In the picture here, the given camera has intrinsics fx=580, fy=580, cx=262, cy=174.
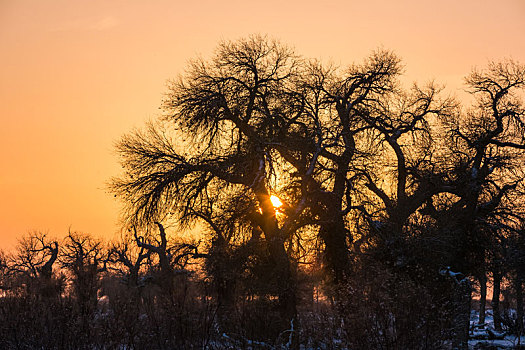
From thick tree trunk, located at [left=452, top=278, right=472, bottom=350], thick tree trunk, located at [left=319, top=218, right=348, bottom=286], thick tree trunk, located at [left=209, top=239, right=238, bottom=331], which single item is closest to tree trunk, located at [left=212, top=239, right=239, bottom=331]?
thick tree trunk, located at [left=209, top=239, right=238, bottom=331]

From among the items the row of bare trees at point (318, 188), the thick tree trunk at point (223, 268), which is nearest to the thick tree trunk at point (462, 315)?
the row of bare trees at point (318, 188)

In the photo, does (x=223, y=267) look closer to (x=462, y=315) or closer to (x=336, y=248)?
(x=336, y=248)

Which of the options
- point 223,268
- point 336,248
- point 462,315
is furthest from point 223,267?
point 462,315

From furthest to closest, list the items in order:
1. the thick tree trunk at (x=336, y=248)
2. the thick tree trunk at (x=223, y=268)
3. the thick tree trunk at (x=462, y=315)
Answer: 1. the thick tree trunk at (x=336, y=248)
2. the thick tree trunk at (x=223, y=268)
3. the thick tree trunk at (x=462, y=315)

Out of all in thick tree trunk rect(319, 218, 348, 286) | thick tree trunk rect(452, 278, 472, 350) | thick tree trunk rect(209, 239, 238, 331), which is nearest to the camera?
thick tree trunk rect(452, 278, 472, 350)

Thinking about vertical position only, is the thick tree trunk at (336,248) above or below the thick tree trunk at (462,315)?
above

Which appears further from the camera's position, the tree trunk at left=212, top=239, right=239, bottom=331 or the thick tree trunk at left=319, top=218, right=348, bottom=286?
the thick tree trunk at left=319, top=218, right=348, bottom=286

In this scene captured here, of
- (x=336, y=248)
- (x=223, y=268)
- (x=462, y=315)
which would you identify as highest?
(x=336, y=248)

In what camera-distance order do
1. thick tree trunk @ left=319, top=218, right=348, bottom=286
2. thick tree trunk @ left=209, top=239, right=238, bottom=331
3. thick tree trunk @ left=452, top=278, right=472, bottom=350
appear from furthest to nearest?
thick tree trunk @ left=319, top=218, right=348, bottom=286
thick tree trunk @ left=209, top=239, right=238, bottom=331
thick tree trunk @ left=452, top=278, right=472, bottom=350

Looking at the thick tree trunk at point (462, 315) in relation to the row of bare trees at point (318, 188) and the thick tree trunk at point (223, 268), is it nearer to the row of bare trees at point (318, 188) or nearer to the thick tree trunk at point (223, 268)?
the row of bare trees at point (318, 188)

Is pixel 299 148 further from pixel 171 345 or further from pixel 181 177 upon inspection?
pixel 171 345

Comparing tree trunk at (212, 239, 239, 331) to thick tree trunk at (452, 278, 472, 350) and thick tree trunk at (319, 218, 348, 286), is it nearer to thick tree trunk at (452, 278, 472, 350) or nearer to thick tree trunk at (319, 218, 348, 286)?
thick tree trunk at (319, 218, 348, 286)

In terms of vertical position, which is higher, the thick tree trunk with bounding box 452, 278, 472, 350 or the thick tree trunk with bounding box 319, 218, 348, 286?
the thick tree trunk with bounding box 319, 218, 348, 286

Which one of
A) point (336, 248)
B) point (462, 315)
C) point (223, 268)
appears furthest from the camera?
point (336, 248)
